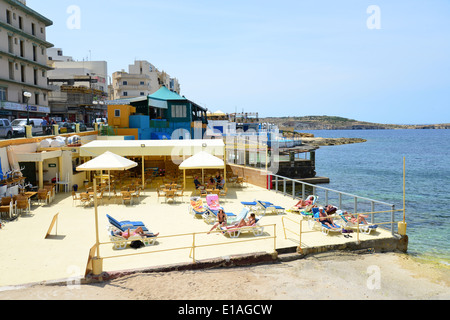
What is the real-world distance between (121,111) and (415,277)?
1036 inches

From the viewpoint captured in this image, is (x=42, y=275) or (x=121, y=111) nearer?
(x=42, y=275)

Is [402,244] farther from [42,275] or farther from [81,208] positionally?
[81,208]

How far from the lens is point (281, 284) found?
8.52 meters

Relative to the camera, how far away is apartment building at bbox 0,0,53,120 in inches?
1538

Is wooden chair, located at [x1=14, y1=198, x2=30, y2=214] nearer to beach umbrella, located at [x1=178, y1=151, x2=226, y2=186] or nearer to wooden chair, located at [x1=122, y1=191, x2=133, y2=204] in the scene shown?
wooden chair, located at [x1=122, y1=191, x2=133, y2=204]

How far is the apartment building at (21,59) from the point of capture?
128ft

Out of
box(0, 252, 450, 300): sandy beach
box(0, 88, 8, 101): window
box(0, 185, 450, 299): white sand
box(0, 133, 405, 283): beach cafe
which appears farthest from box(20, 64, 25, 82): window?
box(0, 252, 450, 300): sandy beach

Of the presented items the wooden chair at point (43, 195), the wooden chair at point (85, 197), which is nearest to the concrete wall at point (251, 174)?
the wooden chair at point (85, 197)

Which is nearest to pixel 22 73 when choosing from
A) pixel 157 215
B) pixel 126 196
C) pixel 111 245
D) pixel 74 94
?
pixel 74 94

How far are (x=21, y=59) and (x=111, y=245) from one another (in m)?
39.8

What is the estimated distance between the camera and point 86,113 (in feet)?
201

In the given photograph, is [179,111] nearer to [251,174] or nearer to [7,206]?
[251,174]

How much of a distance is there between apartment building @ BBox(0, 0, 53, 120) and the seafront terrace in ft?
90.1
